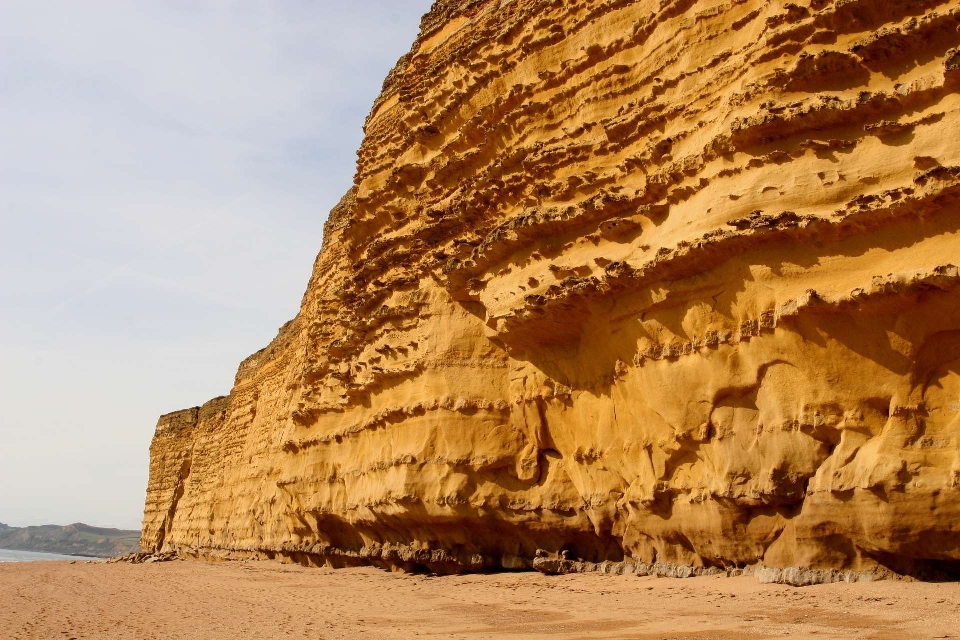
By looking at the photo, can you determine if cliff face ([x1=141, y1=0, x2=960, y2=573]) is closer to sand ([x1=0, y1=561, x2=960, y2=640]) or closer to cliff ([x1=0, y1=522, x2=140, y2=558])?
sand ([x1=0, y1=561, x2=960, y2=640])

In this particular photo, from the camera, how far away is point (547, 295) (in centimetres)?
1114

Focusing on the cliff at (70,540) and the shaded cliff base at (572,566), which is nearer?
the shaded cliff base at (572,566)

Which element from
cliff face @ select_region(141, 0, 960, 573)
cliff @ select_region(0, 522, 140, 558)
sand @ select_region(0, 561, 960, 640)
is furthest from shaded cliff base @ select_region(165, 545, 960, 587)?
cliff @ select_region(0, 522, 140, 558)

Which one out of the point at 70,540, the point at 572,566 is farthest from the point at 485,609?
the point at 70,540

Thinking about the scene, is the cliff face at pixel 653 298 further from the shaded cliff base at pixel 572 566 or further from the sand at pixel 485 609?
the sand at pixel 485 609

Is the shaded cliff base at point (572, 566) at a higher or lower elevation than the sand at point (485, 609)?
higher

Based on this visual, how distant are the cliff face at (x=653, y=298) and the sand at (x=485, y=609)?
73 centimetres

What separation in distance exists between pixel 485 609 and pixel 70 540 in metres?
154

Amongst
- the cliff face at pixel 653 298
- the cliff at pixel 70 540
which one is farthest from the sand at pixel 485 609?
the cliff at pixel 70 540

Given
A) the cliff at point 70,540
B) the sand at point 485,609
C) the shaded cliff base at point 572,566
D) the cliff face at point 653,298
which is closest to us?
the sand at point 485,609

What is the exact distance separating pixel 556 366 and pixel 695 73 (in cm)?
423

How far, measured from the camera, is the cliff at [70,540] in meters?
130

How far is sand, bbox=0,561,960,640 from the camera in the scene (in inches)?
255

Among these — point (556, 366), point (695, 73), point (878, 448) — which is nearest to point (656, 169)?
point (695, 73)
